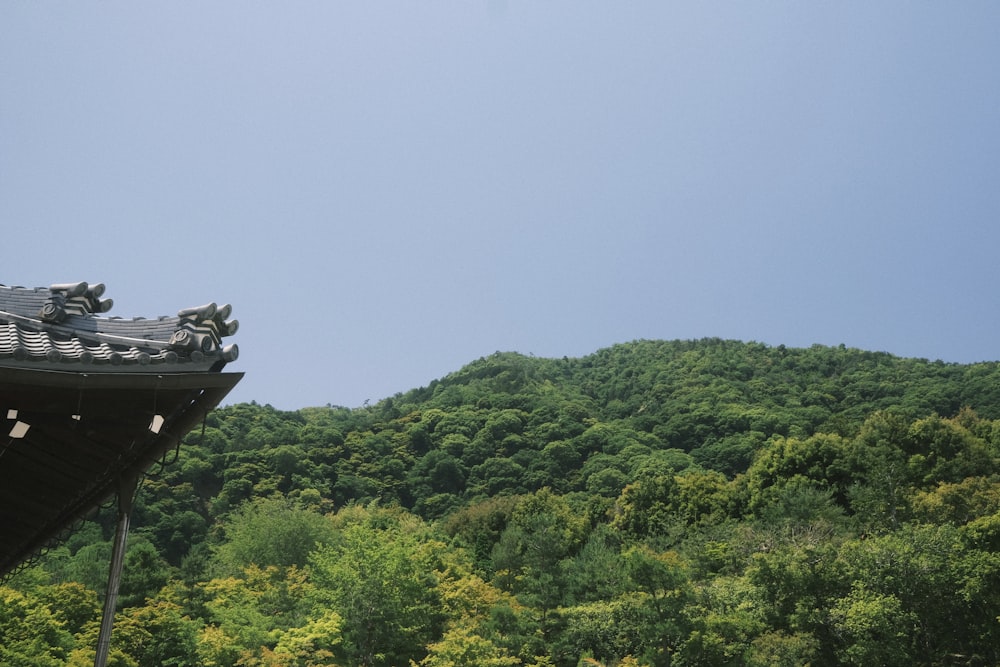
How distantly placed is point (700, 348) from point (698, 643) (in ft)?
189

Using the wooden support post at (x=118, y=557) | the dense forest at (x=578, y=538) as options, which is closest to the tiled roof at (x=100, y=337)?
the dense forest at (x=578, y=538)

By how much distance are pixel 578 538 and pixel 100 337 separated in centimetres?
3322

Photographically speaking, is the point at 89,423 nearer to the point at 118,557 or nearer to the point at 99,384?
the point at 99,384

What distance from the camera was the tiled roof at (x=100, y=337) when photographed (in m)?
3.47

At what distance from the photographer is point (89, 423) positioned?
3787 millimetres

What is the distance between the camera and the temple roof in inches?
137

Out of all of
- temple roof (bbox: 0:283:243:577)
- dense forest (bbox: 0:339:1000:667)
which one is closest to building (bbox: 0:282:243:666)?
temple roof (bbox: 0:283:243:577)

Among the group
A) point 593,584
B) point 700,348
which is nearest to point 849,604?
point 593,584

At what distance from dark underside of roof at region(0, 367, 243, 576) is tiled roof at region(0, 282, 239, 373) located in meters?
0.07

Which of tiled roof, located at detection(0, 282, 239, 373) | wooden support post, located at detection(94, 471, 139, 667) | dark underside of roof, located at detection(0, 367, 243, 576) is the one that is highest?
tiled roof, located at detection(0, 282, 239, 373)

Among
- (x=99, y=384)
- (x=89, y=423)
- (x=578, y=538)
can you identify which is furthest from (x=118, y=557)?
(x=578, y=538)

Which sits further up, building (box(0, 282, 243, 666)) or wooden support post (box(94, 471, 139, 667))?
building (box(0, 282, 243, 666))

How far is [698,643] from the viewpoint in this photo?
688 inches

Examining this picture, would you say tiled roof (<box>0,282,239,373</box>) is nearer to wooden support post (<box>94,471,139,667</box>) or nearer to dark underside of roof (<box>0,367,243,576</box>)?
dark underside of roof (<box>0,367,243,576</box>)
